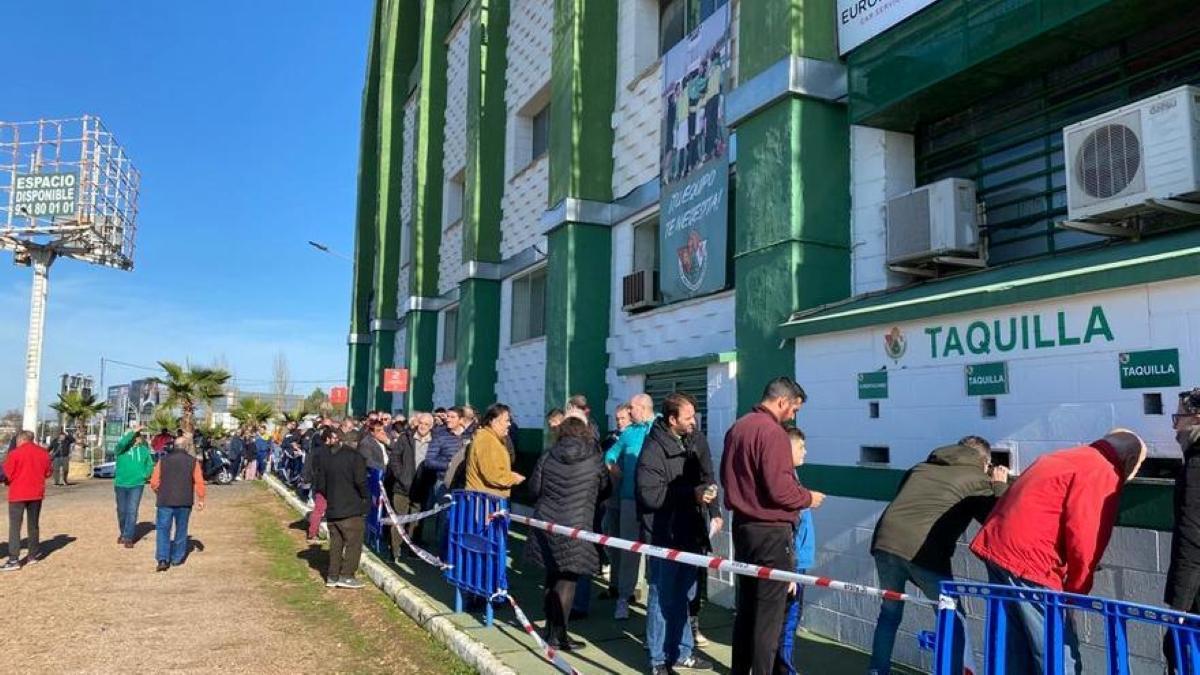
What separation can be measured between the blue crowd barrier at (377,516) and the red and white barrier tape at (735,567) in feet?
16.9

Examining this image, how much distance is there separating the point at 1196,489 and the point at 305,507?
16535 millimetres


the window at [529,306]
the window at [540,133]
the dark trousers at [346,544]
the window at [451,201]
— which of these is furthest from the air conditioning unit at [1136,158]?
the window at [451,201]

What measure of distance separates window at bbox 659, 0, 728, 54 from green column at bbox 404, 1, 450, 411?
10.0 metres

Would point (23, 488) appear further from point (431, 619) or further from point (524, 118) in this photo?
point (524, 118)

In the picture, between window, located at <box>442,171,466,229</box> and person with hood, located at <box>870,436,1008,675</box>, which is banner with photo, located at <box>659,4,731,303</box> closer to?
person with hood, located at <box>870,436,1008,675</box>

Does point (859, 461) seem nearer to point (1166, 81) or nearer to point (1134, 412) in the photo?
point (1134, 412)

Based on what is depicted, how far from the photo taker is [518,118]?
1653 centimetres

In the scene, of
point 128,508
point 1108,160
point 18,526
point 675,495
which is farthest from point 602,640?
point 128,508

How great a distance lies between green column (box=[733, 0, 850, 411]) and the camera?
765cm

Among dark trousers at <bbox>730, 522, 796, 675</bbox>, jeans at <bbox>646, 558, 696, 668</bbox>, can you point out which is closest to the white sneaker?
jeans at <bbox>646, 558, 696, 668</bbox>

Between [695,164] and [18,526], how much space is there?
9671 mm

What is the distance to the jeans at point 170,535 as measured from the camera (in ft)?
36.7

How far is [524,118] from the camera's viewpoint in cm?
1653

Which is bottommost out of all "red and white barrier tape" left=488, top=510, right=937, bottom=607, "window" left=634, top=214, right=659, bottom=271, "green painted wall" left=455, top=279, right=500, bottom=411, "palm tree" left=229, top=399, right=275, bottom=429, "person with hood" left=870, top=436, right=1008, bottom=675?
"red and white barrier tape" left=488, top=510, right=937, bottom=607
